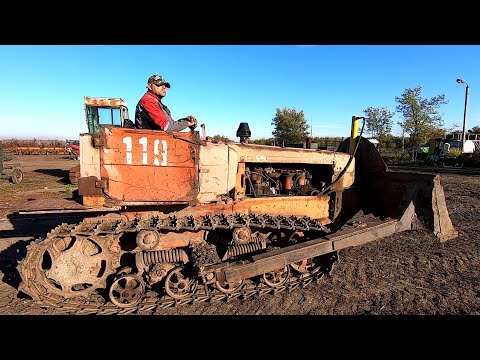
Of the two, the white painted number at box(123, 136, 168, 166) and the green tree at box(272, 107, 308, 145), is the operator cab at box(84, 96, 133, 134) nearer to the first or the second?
the white painted number at box(123, 136, 168, 166)

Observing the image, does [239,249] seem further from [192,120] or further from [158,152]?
[192,120]

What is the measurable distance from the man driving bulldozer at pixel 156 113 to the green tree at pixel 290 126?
42.4 metres

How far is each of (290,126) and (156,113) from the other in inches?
1749

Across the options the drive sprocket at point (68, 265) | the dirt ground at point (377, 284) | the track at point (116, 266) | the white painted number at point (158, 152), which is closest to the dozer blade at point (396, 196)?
the dirt ground at point (377, 284)

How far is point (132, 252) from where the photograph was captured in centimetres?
413

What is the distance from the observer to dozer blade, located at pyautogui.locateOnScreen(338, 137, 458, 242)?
475cm

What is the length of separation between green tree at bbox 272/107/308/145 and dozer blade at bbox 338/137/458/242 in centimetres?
4048

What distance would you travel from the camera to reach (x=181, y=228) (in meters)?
3.94

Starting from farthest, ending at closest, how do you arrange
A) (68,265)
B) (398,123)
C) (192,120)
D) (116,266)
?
(398,123) < (192,120) < (116,266) < (68,265)

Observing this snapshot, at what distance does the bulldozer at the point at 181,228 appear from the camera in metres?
3.89

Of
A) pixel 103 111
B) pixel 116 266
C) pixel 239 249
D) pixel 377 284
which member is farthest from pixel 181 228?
pixel 103 111

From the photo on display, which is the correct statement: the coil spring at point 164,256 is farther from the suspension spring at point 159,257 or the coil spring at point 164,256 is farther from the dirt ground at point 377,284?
the dirt ground at point 377,284
